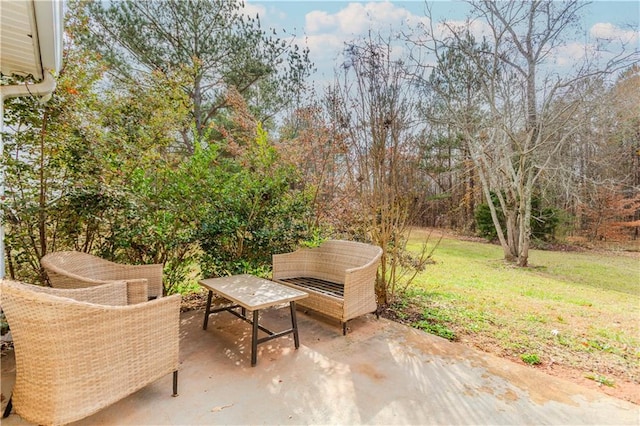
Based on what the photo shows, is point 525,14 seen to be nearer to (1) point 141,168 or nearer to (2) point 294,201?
(2) point 294,201

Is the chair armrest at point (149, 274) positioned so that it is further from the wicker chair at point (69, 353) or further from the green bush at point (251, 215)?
the wicker chair at point (69, 353)

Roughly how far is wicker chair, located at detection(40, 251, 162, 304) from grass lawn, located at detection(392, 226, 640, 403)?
111 inches

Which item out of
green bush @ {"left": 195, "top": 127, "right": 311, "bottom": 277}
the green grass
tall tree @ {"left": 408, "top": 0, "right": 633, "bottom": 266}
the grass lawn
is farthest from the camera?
tall tree @ {"left": 408, "top": 0, "right": 633, "bottom": 266}

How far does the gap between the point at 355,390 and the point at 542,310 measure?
3.38 m

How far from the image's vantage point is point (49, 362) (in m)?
1.57

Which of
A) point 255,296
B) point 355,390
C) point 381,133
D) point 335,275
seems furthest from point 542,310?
point 255,296

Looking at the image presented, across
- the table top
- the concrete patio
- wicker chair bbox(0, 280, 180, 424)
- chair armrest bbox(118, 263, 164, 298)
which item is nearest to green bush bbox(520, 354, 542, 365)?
the concrete patio

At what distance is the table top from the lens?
2.56 metres

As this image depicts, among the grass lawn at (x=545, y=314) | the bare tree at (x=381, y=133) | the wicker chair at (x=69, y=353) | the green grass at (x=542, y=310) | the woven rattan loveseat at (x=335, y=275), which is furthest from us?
the bare tree at (x=381, y=133)

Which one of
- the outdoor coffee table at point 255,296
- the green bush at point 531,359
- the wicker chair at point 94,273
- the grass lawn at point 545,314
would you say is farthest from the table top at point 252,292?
the green bush at point 531,359

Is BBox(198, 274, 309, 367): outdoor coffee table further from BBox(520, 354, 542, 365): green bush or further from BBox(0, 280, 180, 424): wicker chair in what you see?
BBox(520, 354, 542, 365): green bush

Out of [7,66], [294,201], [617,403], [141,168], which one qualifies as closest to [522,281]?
[617,403]

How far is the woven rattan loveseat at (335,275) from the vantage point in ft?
10.2

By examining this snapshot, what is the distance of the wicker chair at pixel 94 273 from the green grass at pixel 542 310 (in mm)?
2881
